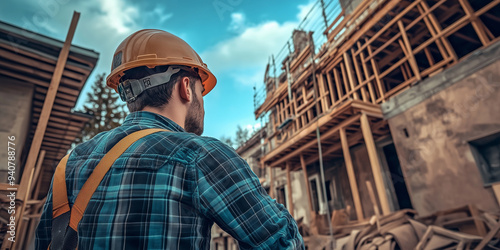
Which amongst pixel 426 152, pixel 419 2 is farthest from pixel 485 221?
pixel 419 2

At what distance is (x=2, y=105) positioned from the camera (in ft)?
20.6

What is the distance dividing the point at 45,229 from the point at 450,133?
9.42 meters

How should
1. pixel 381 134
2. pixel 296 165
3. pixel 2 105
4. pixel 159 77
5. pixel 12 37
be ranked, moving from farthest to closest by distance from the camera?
pixel 296 165, pixel 381 134, pixel 2 105, pixel 12 37, pixel 159 77

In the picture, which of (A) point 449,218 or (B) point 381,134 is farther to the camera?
(B) point 381,134

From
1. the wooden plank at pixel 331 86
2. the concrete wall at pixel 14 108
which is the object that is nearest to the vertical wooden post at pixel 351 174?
the wooden plank at pixel 331 86

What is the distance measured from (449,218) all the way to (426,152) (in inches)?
86.7

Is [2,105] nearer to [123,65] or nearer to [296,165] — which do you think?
[123,65]

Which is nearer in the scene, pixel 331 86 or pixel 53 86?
pixel 53 86

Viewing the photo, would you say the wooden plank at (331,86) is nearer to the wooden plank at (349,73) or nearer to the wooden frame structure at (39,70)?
the wooden plank at (349,73)

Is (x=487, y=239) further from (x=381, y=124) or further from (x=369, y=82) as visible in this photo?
(x=369, y=82)

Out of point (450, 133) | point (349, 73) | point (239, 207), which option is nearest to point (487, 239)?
point (450, 133)

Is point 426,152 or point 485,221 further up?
point 426,152

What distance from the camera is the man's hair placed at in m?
1.40

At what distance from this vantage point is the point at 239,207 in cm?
98
